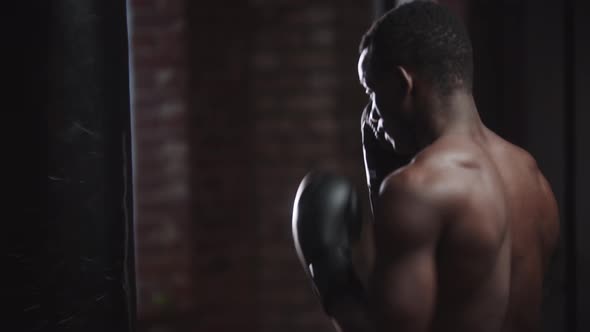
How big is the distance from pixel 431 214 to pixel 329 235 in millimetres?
163

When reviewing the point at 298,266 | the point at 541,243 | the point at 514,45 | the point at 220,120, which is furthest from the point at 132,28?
the point at 541,243

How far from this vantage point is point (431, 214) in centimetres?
94

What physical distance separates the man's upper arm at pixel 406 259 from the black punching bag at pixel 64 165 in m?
0.37

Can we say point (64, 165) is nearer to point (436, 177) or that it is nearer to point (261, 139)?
point (436, 177)

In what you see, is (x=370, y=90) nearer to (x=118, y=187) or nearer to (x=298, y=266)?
(x=118, y=187)

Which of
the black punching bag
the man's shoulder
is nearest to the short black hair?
the man's shoulder

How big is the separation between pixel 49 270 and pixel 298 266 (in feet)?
6.07

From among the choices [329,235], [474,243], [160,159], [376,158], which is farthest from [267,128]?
[474,243]

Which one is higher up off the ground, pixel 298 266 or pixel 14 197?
pixel 14 197

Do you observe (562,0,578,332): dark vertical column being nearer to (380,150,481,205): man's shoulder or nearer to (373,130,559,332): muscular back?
(373,130,559,332): muscular back

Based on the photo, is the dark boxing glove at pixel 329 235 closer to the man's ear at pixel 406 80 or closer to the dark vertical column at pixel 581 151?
the man's ear at pixel 406 80

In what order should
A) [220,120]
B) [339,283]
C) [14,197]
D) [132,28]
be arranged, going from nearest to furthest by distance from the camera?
1. [14,197]
2. [339,283]
3. [132,28]
4. [220,120]

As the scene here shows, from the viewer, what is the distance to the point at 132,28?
2486mm

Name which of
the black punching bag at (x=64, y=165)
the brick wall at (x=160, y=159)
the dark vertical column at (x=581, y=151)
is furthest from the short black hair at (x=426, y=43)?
the brick wall at (x=160, y=159)
